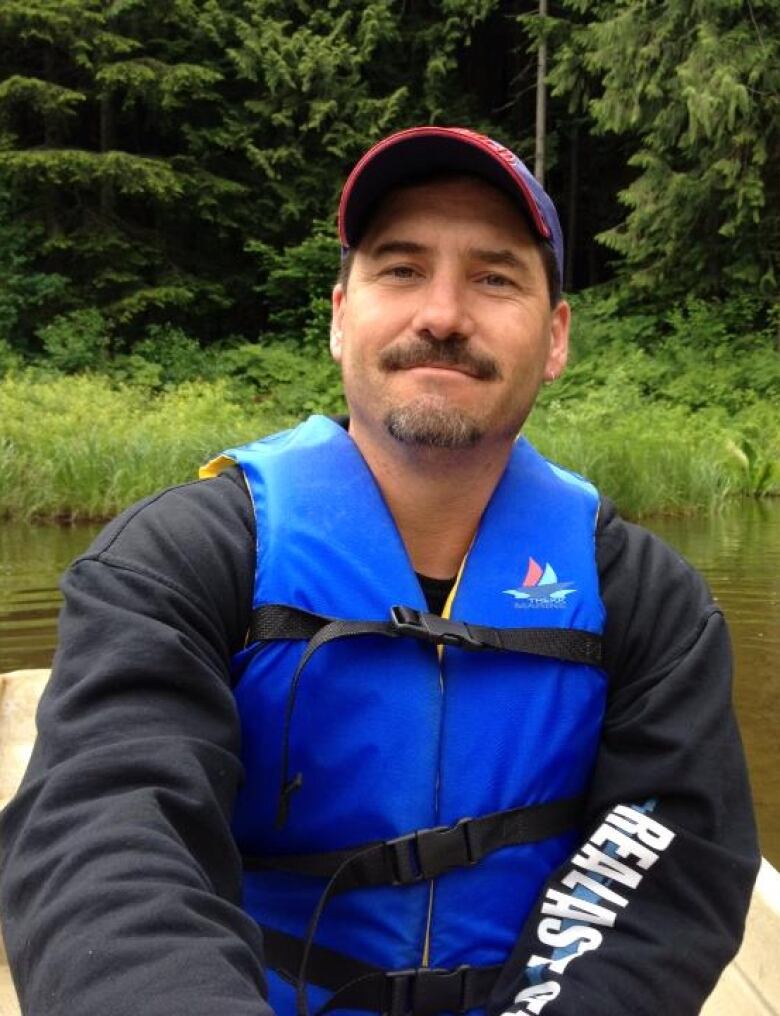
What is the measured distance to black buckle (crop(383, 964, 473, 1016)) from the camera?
1.27 metres

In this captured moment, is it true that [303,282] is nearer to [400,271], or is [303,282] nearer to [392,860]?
[400,271]

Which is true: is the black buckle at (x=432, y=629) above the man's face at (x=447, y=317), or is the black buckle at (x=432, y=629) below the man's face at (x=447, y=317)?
below

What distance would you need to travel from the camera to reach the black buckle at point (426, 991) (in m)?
1.27

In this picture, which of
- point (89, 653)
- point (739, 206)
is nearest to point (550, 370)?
point (89, 653)

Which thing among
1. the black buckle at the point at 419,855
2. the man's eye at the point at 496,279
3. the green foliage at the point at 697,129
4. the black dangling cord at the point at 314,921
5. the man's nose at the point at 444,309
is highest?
the green foliage at the point at 697,129

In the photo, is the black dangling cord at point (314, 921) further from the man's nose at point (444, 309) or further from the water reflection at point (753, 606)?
the water reflection at point (753, 606)

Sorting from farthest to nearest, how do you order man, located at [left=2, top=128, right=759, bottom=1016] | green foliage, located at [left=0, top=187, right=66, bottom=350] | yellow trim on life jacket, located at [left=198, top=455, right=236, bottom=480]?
1. green foliage, located at [left=0, top=187, right=66, bottom=350]
2. yellow trim on life jacket, located at [left=198, top=455, right=236, bottom=480]
3. man, located at [left=2, top=128, right=759, bottom=1016]

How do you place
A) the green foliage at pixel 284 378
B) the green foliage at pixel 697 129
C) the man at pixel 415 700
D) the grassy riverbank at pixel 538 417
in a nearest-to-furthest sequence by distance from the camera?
the man at pixel 415 700 < the grassy riverbank at pixel 538 417 < the green foliage at pixel 697 129 < the green foliage at pixel 284 378

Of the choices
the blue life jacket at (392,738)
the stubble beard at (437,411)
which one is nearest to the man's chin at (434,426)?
the stubble beard at (437,411)

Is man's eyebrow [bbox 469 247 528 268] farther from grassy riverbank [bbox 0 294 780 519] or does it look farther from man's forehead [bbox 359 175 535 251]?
grassy riverbank [bbox 0 294 780 519]

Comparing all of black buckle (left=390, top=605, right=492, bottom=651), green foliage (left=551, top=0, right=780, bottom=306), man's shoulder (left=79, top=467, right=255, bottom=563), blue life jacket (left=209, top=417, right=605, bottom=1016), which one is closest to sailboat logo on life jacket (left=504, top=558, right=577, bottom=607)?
blue life jacket (left=209, top=417, right=605, bottom=1016)

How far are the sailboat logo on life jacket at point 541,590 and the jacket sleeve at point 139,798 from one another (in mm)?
355

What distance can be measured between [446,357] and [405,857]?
620 millimetres

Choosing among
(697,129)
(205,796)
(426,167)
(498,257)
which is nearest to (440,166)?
(426,167)
